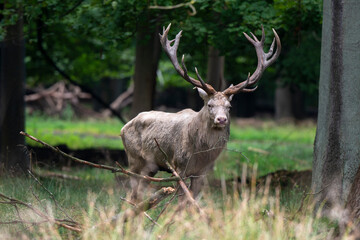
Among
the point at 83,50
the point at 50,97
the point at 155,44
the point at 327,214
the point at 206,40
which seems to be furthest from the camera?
the point at 50,97

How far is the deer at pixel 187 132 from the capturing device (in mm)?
6980

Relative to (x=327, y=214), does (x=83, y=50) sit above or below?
above

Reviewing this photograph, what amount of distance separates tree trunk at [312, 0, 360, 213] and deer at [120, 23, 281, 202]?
2.64 ft

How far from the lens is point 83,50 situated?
15.5m

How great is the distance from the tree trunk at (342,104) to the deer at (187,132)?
804 mm

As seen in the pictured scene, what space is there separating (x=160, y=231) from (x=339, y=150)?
2.48 meters

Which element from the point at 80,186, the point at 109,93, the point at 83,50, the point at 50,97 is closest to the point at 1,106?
the point at 80,186

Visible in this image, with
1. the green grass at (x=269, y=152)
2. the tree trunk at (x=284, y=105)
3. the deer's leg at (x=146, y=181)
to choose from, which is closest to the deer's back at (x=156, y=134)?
the deer's leg at (x=146, y=181)

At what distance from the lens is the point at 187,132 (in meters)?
7.40

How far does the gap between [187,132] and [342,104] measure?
72.3 inches

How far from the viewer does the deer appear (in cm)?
698

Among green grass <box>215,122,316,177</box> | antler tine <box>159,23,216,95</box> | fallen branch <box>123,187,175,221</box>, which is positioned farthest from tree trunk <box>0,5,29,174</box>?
fallen branch <box>123,187,175,221</box>

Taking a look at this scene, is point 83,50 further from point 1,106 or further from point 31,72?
point 1,106

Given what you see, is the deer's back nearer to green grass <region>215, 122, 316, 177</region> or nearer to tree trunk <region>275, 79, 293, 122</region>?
green grass <region>215, 122, 316, 177</region>
